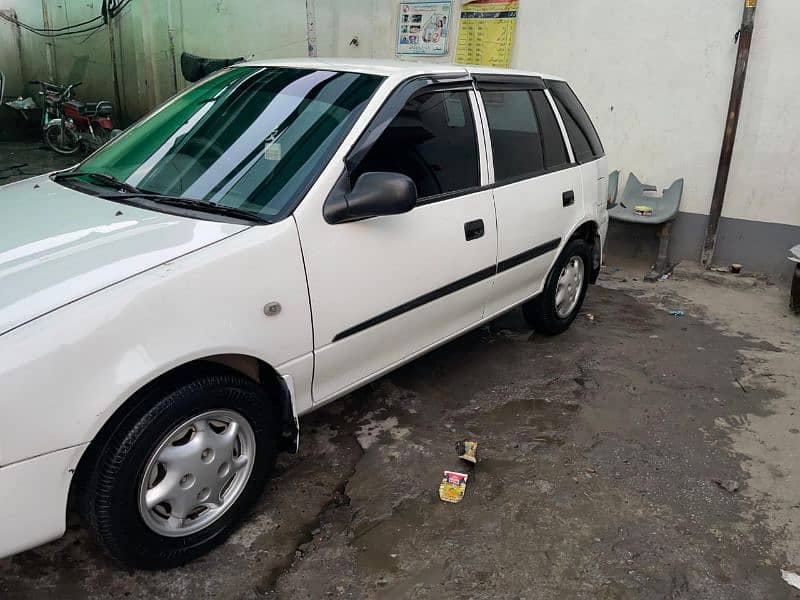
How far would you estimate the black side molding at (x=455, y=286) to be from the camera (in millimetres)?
2846

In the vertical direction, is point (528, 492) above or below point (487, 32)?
below

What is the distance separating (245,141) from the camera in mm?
2879

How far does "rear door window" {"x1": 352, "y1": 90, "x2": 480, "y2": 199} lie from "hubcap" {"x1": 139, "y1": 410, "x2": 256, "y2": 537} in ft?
3.69

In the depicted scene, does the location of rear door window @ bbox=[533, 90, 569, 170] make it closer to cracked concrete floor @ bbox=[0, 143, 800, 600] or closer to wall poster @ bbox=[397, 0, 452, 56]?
cracked concrete floor @ bbox=[0, 143, 800, 600]

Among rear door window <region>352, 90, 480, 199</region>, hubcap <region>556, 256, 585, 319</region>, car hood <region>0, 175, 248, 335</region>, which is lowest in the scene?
hubcap <region>556, 256, 585, 319</region>

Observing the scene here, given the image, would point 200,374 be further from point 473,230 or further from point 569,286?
point 569,286

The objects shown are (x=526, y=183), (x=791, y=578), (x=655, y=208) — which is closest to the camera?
(x=791, y=578)

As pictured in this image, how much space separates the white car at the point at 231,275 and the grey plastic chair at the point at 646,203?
2.75 m

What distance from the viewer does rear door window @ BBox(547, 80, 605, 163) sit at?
4.38 meters

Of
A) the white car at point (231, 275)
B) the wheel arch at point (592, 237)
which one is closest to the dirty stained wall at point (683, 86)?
the wheel arch at point (592, 237)

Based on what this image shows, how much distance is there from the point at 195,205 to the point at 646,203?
501 cm

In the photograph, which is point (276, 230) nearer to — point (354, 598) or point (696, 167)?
point (354, 598)

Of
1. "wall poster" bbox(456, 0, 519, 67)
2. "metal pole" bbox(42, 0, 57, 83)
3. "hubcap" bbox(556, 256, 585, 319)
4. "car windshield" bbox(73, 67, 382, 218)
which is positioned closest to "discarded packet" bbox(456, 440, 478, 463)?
"car windshield" bbox(73, 67, 382, 218)

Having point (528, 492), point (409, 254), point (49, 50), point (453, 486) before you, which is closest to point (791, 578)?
point (528, 492)
